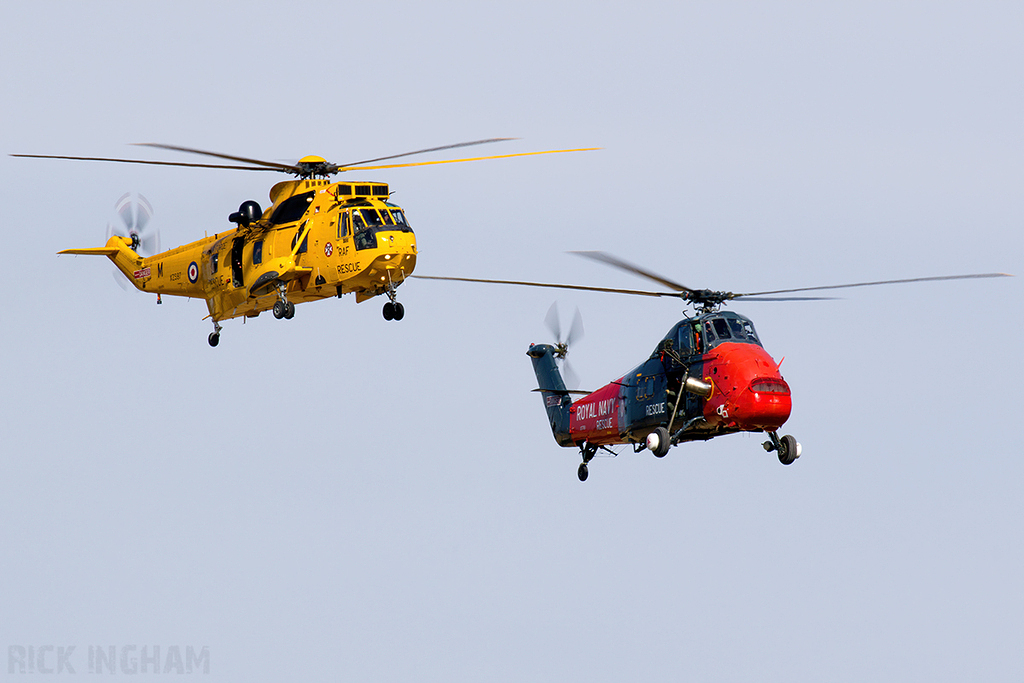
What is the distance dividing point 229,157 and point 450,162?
259 inches

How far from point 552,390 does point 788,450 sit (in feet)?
41.9

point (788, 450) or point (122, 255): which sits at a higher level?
point (122, 255)

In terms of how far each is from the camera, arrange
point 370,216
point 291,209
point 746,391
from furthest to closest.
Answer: point 291,209, point 370,216, point 746,391

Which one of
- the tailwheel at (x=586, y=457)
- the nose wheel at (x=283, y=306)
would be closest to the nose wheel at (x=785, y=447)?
the tailwheel at (x=586, y=457)

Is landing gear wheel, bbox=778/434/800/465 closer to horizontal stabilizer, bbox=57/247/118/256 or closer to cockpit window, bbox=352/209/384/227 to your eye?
cockpit window, bbox=352/209/384/227

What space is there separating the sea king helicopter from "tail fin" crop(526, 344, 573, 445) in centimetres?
308

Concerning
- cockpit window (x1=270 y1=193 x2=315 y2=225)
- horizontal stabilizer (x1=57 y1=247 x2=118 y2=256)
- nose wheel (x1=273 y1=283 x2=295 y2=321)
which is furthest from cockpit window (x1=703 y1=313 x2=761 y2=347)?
horizontal stabilizer (x1=57 y1=247 x2=118 y2=256)

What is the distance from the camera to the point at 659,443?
48406 mm

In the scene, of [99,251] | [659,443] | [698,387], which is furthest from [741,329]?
[99,251]

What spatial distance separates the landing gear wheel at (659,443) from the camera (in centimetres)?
4844

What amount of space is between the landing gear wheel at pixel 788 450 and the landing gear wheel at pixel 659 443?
319 cm

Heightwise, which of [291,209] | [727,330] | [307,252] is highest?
[291,209]

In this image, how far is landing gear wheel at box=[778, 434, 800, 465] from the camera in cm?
4800

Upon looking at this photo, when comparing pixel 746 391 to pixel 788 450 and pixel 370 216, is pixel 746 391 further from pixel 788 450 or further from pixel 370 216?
pixel 370 216
